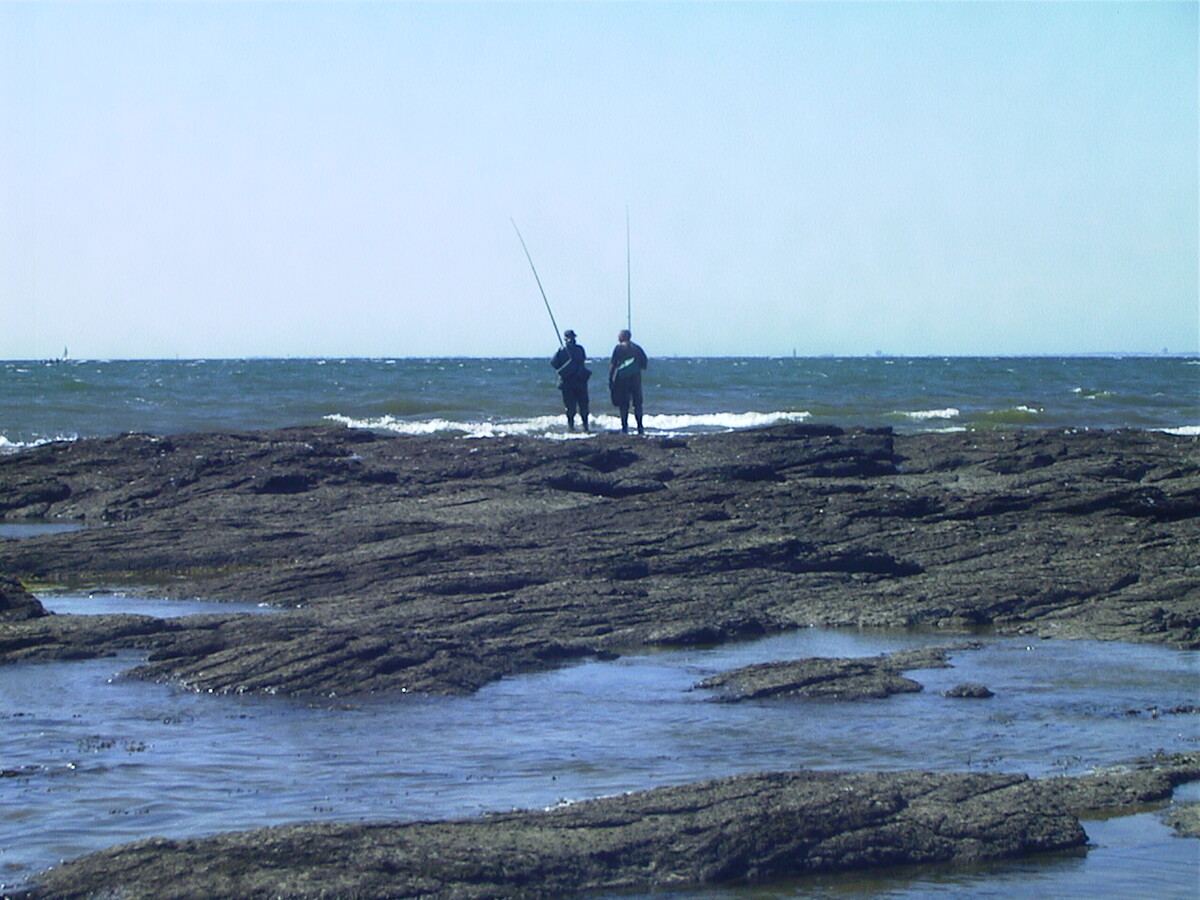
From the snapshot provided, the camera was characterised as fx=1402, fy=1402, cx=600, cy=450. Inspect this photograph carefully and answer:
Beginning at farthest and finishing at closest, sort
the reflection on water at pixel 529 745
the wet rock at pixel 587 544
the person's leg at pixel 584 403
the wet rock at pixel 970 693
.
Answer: the person's leg at pixel 584 403
the wet rock at pixel 587 544
the wet rock at pixel 970 693
the reflection on water at pixel 529 745

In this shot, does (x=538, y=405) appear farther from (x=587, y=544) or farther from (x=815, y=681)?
(x=815, y=681)

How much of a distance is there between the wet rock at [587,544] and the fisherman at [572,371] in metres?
3.01

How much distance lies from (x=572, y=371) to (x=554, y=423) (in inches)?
520

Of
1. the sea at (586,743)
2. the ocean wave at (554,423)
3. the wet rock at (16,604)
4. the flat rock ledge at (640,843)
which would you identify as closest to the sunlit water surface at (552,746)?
the sea at (586,743)

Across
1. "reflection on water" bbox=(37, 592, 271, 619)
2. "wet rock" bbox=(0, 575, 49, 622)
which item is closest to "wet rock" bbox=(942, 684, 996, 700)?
"reflection on water" bbox=(37, 592, 271, 619)

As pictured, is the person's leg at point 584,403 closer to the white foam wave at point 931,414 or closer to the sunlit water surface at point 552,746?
the sunlit water surface at point 552,746

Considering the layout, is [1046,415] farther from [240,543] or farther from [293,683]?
[293,683]

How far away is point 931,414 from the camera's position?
40156 millimetres

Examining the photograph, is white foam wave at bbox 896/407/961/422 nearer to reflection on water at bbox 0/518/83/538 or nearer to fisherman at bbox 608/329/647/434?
fisherman at bbox 608/329/647/434

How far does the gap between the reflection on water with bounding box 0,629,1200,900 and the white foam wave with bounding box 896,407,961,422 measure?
32.0m

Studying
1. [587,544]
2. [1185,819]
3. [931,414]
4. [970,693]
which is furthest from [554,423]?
[1185,819]

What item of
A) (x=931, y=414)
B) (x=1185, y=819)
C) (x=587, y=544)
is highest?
(x=587, y=544)

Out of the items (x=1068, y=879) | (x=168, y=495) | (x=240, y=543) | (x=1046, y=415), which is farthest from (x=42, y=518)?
(x=1046, y=415)

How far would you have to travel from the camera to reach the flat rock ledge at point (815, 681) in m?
6.92
